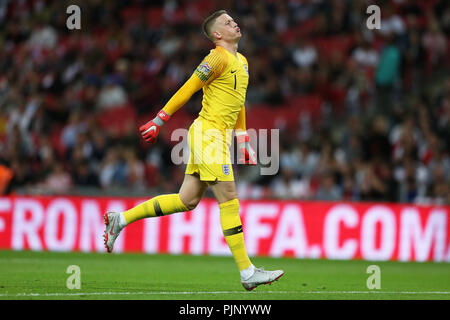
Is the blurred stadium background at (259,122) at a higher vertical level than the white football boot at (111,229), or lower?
higher

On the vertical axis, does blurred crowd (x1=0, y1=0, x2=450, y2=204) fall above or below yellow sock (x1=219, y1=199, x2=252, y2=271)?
above

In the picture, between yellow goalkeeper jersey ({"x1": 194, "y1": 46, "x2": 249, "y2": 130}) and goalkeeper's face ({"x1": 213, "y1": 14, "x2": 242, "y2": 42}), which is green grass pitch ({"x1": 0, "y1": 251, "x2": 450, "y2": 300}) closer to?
yellow goalkeeper jersey ({"x1": 194, "y1": 46, "x2": 249, "y2": 130})

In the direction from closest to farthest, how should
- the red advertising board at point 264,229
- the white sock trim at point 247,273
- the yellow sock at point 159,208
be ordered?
the white sock trim at point 247,273 → the yellow sock at point 159,208 → the red advertising board at point 264,229

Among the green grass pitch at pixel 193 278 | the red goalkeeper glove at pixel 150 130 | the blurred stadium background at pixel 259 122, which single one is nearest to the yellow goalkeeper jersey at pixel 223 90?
the red goalkeeper glove at pixel 150 130

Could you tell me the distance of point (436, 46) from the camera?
655 inches

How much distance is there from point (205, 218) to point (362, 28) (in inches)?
251

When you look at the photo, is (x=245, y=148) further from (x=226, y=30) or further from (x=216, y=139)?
(x=226, y=30)

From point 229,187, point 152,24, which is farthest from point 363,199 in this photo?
point 152,24

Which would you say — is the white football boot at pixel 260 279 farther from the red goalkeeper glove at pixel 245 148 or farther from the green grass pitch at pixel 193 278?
the red goalkeeper glove at pixel 245 148

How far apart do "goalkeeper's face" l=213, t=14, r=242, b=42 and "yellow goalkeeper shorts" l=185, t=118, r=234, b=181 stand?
82 cm

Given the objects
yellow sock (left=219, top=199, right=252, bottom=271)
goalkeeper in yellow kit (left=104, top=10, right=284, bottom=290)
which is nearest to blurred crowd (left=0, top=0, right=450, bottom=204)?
goalkeeper in yellow kit (left=104, top=10, right=284, bottom=290)

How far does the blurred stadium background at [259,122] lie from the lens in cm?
1343

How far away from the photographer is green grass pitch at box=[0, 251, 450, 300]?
23.4 ft

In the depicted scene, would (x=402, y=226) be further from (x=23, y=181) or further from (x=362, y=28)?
(x=23, y=181)
